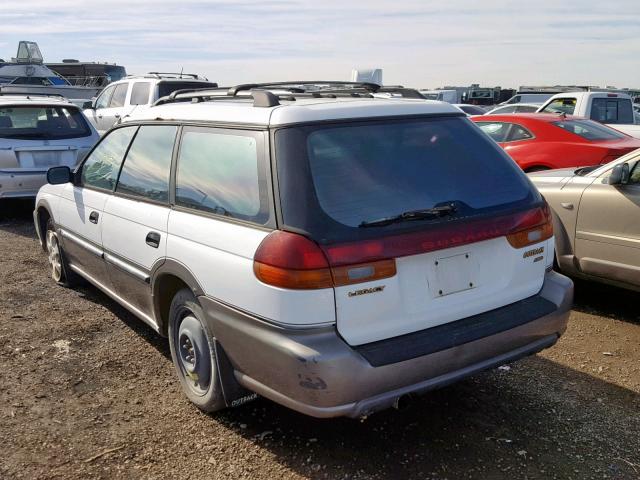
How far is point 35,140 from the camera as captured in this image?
26.9 ft

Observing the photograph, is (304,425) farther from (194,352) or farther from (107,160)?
(107,160)

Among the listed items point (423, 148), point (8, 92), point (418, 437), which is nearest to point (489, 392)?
point (418, 437)

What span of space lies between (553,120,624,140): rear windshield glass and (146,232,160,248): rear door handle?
21.8 ft

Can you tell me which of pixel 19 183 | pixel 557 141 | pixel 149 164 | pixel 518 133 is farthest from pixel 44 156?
pixel 557 141

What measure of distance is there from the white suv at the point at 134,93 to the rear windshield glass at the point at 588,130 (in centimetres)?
697

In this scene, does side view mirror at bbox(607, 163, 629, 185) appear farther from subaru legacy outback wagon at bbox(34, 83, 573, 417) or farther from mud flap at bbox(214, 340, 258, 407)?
mud flap at bbox(214, 340, 258, 407)

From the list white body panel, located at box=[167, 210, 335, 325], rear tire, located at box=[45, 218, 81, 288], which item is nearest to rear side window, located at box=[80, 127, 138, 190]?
rear tire, located at box=[45, 218, 81, 288]

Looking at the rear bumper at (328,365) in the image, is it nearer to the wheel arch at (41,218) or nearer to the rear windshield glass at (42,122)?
the wheel arch at (41,218)

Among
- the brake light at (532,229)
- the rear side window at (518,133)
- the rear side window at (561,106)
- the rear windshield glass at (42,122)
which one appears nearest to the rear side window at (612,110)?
the rear side window at (561,106)

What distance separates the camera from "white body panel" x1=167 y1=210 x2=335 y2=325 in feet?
8.64

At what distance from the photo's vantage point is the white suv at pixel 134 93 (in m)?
12.1

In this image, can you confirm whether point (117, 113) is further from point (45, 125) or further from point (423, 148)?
point (423, 148)

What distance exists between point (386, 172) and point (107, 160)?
2434 millimetres

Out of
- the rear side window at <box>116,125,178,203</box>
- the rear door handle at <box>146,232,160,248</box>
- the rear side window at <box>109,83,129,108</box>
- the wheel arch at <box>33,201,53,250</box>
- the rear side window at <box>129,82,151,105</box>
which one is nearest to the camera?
the rear door handle at <box>146,232,160,248</box>
